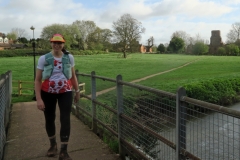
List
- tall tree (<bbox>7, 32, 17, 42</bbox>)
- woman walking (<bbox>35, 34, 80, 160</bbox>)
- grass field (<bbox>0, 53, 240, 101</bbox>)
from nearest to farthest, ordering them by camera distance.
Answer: woman walking (<bbox>35, 34, 80, 160</bbox>) < grass field (<bbox>0, 53, 240, 101</bbox>) < tall tree (<bbox>7, 32, 17, 42</bbox>)

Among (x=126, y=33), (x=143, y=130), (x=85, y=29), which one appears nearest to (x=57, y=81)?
(x=143, y=130)

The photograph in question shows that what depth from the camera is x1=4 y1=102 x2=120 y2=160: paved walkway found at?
16.5 feet

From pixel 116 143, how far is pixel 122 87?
112 cm

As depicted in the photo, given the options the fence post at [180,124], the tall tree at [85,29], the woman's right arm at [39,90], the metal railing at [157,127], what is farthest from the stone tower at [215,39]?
the fence post at [180,124]

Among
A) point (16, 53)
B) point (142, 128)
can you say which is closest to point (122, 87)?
point (142, 128)

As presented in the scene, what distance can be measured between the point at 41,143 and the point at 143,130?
2416 millimetres

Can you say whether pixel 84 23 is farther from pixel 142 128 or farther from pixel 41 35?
pixel 142 128

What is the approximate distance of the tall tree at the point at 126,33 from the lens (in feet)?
191

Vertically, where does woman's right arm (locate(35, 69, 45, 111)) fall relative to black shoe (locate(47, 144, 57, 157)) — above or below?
above

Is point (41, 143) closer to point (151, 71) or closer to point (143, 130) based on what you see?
point (143, 130)

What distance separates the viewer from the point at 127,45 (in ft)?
193

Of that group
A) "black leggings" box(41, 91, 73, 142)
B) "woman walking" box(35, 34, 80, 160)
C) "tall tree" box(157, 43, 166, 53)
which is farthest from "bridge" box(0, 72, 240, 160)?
"tall tree" box(157, 43, 166, 53)

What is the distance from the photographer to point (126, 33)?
58125 mm

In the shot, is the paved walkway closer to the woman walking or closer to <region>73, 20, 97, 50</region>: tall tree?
the woman walking
